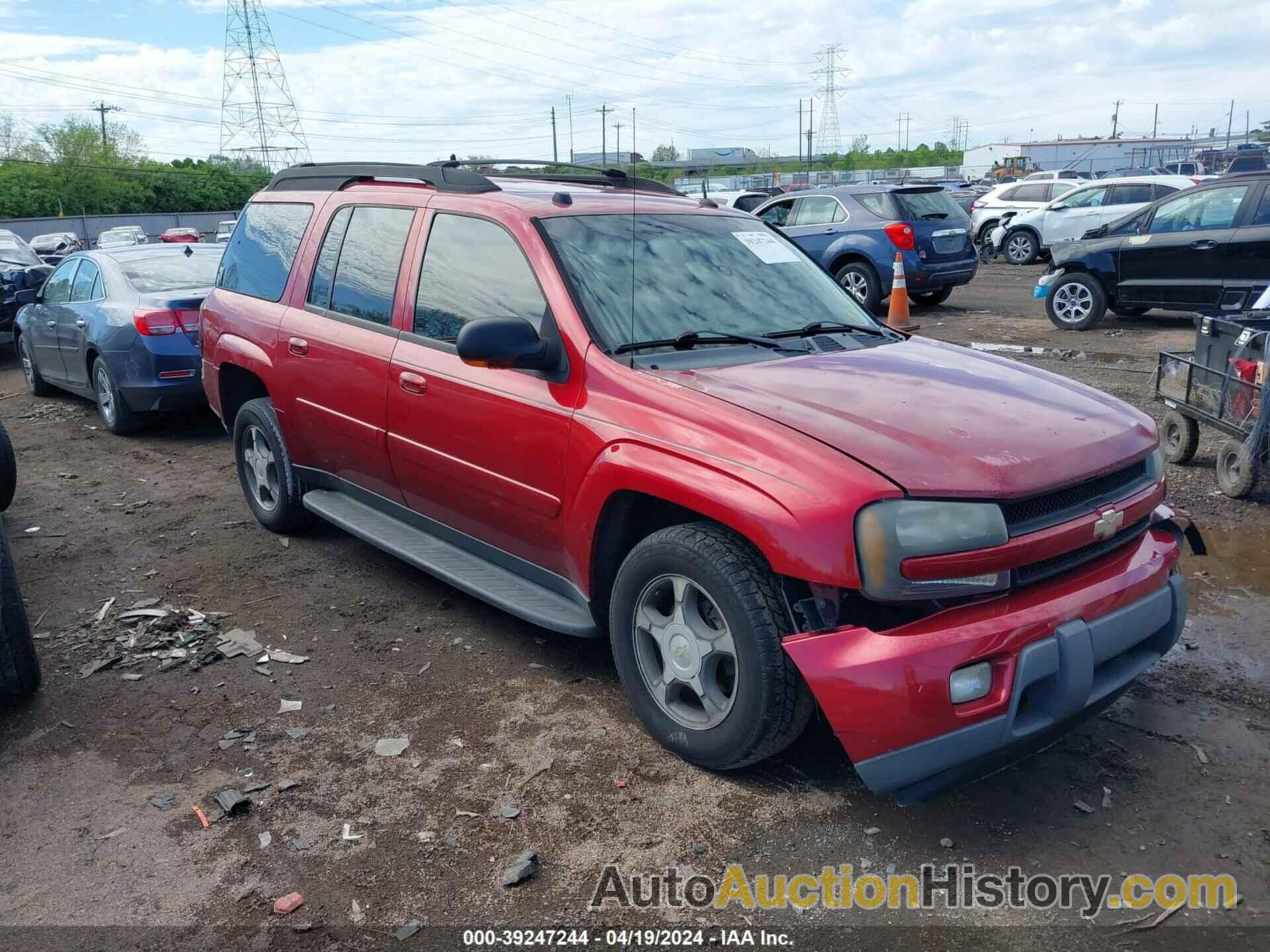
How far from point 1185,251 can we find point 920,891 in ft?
35.1

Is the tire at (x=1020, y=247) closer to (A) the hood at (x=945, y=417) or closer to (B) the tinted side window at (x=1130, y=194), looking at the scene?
(B) the tinted side window at (x=1130, y=194)

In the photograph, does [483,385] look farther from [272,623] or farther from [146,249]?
[146,249]

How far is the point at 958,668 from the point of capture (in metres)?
2.76

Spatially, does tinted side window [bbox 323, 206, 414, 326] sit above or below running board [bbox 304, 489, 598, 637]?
above

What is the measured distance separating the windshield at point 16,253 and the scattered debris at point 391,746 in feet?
41.3

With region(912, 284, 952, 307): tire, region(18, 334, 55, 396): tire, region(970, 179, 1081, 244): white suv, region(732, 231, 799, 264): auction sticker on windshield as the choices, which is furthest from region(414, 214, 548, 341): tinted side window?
region(970, 179, 1081, 244): white suv

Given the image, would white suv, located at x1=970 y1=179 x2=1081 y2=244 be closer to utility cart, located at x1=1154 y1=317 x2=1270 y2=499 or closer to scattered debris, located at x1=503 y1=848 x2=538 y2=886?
utility cart, located at x1=1154 y1=317 x2=1270 y2=499

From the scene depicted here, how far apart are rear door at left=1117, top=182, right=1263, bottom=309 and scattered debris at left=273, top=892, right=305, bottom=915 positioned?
37.5ft

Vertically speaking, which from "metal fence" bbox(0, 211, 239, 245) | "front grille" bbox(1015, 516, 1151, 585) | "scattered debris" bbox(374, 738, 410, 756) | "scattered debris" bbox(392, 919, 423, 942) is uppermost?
"metal fence" bbox(0, 211, 239, 245)

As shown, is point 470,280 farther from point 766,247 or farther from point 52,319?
point 52,319

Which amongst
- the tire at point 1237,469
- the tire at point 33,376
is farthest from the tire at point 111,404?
the tire at point 1237,469

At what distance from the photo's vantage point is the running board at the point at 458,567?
3822mm

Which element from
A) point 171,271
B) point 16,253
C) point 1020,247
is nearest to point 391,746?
point 171,271

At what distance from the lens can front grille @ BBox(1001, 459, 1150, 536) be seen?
2.95 m
